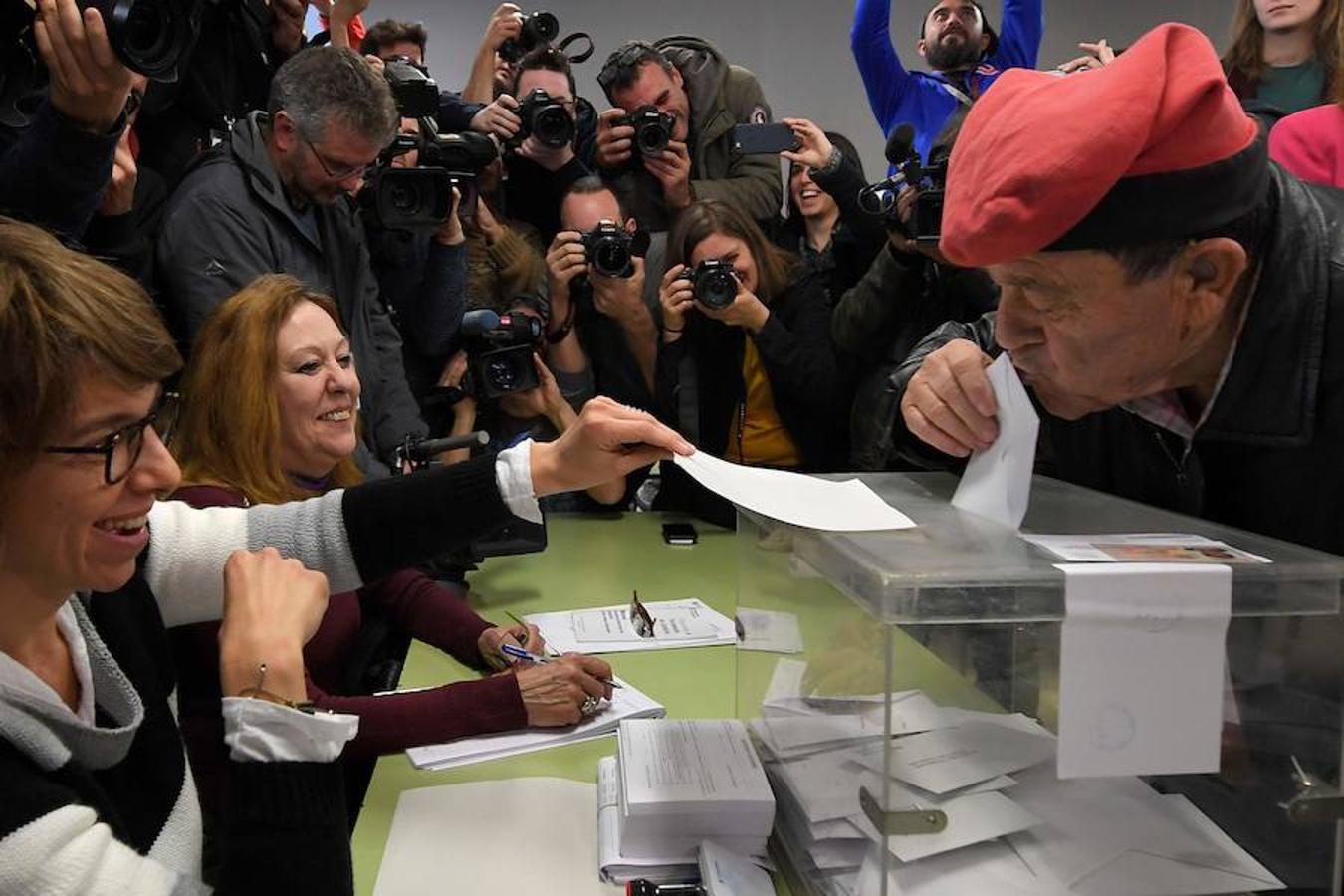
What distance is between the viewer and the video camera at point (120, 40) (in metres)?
1.16

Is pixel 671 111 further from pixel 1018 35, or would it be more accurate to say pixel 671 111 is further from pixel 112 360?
pixel 112 360

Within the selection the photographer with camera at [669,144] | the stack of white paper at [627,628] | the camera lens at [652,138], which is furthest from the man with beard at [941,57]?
the stack of white paper at [627,628]

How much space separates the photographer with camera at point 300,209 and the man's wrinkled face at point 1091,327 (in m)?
1.35

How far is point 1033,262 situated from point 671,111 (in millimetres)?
1989

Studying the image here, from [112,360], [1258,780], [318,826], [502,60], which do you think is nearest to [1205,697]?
[1258,780]

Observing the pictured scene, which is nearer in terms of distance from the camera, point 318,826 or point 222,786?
point 318,826

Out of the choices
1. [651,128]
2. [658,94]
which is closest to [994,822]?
[651,128]

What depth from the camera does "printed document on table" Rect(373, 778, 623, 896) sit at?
0.96 metres

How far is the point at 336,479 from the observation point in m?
1.73

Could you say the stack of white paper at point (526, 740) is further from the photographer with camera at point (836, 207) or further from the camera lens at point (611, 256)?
the photographer with camera at point (836, 207)

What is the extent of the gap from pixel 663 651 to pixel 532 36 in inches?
78.5

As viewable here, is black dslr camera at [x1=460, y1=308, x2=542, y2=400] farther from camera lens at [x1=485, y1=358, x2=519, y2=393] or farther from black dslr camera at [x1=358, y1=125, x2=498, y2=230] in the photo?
black dslr camera at [x1=358, y1=125, x2=498, y2=230]

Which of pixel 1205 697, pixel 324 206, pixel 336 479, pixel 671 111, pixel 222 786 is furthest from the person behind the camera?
pixel 671 111

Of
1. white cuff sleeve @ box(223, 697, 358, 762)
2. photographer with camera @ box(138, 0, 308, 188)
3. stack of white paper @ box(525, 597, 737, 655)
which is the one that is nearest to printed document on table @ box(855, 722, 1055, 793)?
white cuff sleeve @ box(223, 697, 358, 762)
